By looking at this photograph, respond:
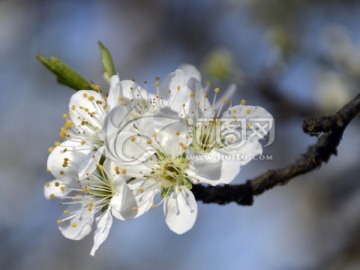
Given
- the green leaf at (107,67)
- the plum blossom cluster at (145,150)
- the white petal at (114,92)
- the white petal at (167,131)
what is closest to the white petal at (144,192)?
the plum blossom cluster at (145,150)

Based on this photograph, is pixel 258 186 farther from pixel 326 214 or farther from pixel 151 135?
pixel 326 214

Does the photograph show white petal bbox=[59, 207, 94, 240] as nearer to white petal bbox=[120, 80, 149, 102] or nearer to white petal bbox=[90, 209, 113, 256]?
white petal bbox=[90, 209, 113, 256]

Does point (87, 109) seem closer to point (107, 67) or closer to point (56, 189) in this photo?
point (107, 67)

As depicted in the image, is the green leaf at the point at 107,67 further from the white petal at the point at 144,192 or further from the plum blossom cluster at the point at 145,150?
the white petal at the point at 144,192

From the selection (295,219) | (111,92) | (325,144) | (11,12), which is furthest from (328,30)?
(11,12)

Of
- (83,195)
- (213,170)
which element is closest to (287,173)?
(213,170)

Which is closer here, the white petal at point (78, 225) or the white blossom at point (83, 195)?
the white blossom at point (83, 195)
